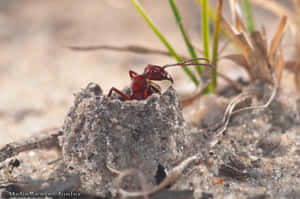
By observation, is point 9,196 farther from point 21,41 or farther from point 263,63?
point 21,41

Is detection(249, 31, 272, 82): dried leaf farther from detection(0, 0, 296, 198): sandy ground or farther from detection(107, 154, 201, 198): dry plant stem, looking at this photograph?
detection(107, 154, 201, 198): dry plant stem

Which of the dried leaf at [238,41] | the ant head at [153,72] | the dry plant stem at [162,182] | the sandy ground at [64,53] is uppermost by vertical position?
the sandy ground at [64,53]

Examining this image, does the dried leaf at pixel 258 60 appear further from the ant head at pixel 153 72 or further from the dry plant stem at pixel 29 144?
the dry plant stem at pixel 29 144

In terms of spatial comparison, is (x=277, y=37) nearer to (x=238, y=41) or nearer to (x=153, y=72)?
(x=238, y=41)

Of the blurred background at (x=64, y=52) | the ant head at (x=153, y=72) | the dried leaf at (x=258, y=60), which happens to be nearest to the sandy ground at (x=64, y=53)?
the blurred background at (x=64, y=52)

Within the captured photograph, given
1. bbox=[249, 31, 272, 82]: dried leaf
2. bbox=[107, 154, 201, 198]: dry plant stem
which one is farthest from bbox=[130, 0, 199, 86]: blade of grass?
bbox=[107, 154, 201, 198]: dry plant stem

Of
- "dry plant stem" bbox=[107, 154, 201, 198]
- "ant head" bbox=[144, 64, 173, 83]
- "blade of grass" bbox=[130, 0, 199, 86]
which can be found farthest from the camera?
"blade of grass" bbox=[130, 0, 199, 86]
